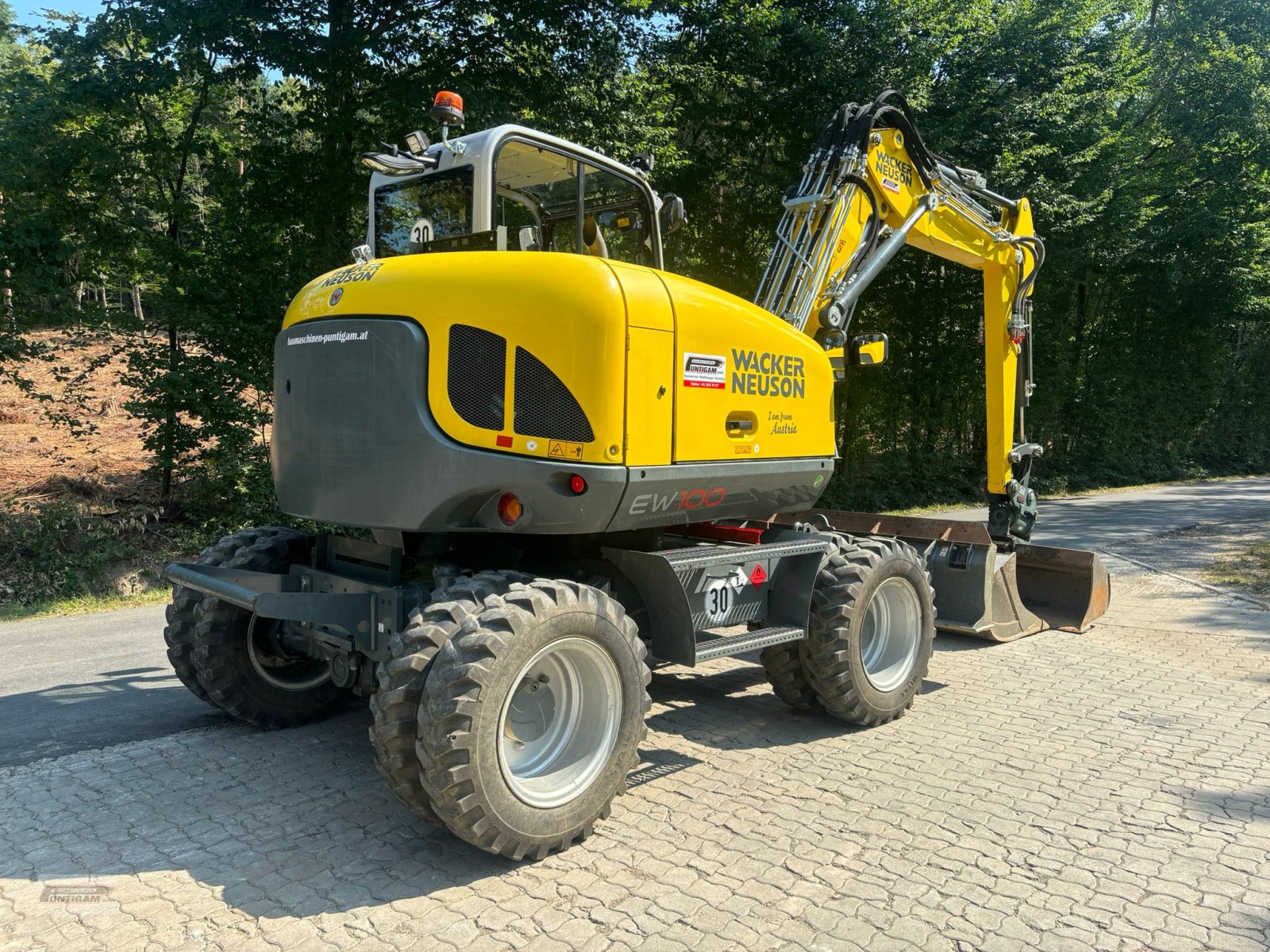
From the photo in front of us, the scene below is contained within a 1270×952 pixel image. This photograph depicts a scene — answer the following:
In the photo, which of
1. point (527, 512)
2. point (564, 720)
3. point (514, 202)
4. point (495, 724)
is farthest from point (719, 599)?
point (514, 202)

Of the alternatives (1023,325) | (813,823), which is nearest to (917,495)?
(1023,325)

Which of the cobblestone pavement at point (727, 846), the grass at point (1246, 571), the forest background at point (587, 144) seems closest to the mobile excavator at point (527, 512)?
the cobblestone pavement at point (727, 846)

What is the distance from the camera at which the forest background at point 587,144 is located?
10156 millimetres

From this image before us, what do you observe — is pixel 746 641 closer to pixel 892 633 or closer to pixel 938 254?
pixel 892 633

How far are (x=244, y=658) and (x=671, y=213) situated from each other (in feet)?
10.9

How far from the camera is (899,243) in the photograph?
6.85 metres

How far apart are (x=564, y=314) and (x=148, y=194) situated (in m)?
9.19

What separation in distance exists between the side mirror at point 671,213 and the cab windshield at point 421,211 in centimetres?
108

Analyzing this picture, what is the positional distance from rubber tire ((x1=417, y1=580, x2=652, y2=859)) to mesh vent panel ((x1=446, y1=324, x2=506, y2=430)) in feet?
2.44

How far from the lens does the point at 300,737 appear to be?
505 cm

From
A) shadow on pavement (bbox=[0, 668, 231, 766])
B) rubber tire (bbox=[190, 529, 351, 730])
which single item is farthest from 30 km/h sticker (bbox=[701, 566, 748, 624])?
shadow on pavement (bbox=[0, 668, 231, 766])

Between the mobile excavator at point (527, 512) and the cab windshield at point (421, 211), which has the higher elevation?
the cab windshield at point (421, 211)

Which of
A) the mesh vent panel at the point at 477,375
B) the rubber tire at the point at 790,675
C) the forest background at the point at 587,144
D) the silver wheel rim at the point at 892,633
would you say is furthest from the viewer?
the forest background at the point at 587,144

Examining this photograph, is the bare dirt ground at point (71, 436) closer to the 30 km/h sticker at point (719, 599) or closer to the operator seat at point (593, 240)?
the operator seat at point (593, 240)
